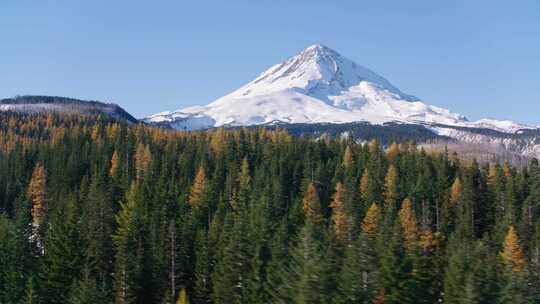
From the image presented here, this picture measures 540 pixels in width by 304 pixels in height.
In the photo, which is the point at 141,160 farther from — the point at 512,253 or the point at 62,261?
the point at 512,253

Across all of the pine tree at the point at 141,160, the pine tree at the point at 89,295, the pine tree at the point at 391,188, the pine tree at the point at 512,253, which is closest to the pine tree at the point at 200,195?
the pine tree at the point at 141,160

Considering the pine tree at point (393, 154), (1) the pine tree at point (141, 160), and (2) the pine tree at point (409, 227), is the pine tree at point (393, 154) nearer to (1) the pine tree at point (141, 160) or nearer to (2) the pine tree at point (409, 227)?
(2) the pine tree at point (409, 227)

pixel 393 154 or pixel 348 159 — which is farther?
pixel 393 154

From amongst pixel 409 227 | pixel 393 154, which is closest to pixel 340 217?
pixel 409 227

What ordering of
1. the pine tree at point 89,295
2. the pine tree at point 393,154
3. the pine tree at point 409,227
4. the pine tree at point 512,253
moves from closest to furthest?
Answer: the pine tree at point 89,295 < the pine tree at point 512,253 < the pine tree at point 409,227 < the pine tree at point 393,154

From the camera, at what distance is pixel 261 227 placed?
187 feet

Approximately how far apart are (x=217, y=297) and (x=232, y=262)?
2994 mm

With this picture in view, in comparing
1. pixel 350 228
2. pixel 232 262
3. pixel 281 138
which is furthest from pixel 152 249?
pixel 281 138

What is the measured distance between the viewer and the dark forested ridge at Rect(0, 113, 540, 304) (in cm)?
4188

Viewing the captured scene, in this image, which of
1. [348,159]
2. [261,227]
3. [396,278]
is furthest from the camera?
[348,159]

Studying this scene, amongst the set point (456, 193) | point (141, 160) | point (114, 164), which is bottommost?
point (456, 193)

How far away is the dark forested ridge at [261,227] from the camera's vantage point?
137 ft

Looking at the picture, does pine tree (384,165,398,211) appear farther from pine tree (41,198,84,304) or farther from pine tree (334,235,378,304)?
pine tree (334,235,378,304)

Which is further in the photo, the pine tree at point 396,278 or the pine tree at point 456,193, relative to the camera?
the pine tree at point 456,193
